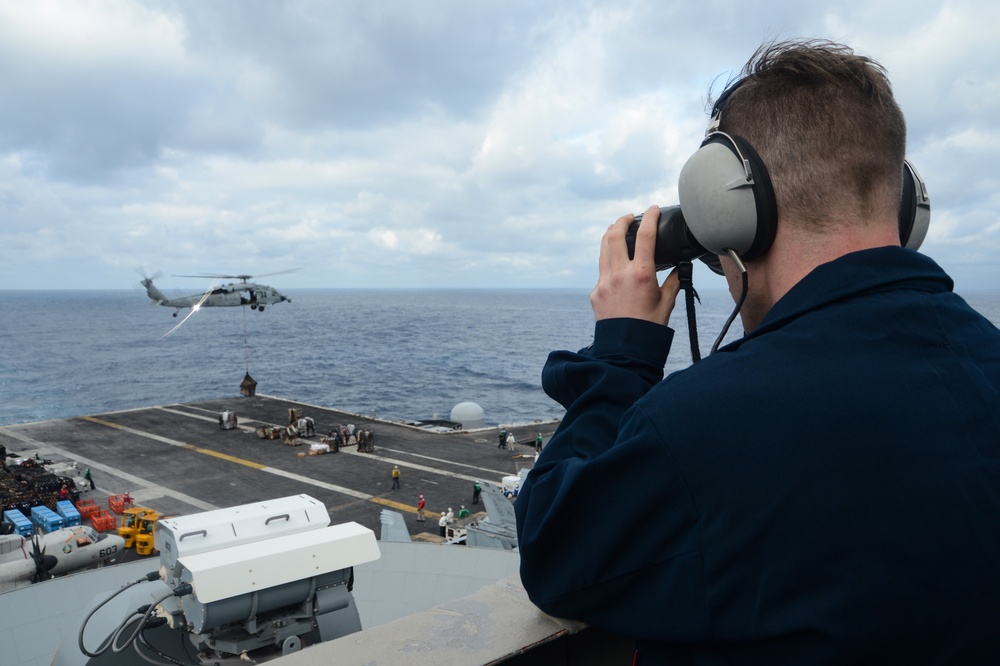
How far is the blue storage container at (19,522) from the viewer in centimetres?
2389

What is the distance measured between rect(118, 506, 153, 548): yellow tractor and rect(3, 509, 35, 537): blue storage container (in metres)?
2.89

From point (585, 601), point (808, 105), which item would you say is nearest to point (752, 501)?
point (585, 601)

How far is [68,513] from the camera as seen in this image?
992 inches

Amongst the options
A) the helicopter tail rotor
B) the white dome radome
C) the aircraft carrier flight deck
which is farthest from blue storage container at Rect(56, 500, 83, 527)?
the white dome radome

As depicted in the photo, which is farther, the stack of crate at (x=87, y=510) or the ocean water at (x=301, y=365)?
the ocean water at (x=301, y=365)

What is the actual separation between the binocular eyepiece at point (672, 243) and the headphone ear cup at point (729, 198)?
9 centimetres

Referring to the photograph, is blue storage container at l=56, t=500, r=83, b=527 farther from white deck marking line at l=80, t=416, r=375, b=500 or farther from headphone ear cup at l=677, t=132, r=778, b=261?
headphone ear cup at l=677, t=132, r=778, b=261

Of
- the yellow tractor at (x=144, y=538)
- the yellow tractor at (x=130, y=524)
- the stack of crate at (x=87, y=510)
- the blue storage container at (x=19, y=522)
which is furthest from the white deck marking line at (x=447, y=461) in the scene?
the blue storage container at (x=19, y=522)

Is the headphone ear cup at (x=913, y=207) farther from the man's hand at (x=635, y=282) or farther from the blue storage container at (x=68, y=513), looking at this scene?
the blue storage container at (x=68, y=513)

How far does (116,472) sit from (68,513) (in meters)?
8.08

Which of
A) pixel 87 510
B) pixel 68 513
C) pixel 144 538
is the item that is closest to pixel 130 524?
pixel 144 538

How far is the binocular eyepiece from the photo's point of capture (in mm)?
2061

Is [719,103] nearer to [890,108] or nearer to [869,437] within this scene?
[890,108]

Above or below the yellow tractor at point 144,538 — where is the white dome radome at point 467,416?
above
